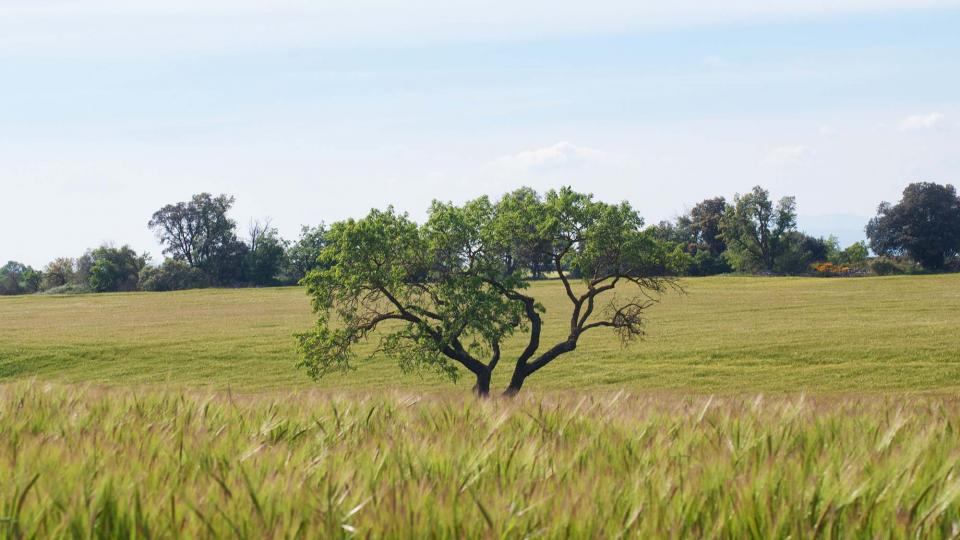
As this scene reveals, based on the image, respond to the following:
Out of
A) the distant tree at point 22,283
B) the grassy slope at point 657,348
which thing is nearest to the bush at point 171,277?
the distant tree at point 22,283

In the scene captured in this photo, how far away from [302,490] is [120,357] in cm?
4136

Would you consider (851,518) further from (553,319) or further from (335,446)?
(553,319)

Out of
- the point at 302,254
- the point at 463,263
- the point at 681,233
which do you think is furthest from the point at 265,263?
the point at 463,263

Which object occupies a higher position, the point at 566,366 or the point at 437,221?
the point at 437,221

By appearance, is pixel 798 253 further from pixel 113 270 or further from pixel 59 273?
pixel 59 273

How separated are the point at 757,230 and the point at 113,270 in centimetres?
7927

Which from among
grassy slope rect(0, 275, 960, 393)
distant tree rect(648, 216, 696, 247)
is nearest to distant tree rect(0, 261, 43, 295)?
grassy slope rect(0, 275, 960, 393)

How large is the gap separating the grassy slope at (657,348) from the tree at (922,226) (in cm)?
4023

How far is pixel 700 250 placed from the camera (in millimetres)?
118875

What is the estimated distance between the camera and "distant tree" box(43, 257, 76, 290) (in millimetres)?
119688

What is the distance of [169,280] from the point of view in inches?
4350

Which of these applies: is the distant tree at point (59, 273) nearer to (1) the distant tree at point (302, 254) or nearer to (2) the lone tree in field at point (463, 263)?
(1) the distant tree at point (302, 254)

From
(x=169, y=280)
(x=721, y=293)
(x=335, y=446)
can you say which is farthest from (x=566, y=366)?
(x=169, y=280)

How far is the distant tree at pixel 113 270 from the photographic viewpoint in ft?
365
